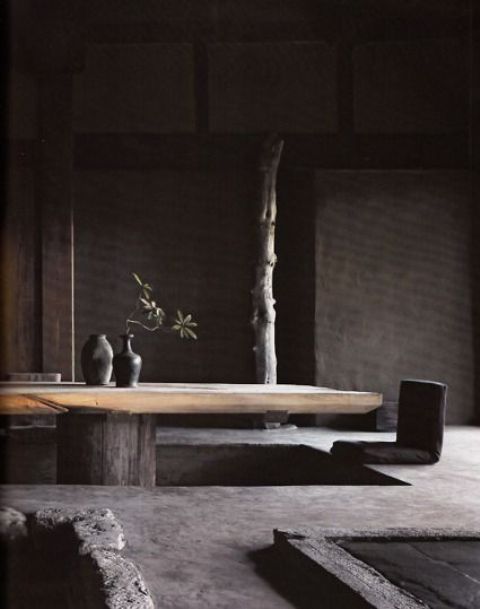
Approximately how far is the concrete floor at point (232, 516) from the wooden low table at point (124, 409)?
368 mm

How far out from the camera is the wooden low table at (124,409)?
17.0 feet

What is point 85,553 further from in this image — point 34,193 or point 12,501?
point 34,193

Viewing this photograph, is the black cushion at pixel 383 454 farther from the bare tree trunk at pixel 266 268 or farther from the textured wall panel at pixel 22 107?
the textured wall panel at pixel 22 107

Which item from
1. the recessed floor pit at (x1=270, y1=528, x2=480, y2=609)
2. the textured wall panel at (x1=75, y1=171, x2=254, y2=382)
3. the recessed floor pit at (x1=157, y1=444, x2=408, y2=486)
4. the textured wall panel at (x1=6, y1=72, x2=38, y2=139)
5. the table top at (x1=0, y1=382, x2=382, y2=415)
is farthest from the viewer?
the textured wall panel at (x1=75, y1=171, x2=254, y2=382)

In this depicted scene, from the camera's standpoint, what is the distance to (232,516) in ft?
14.9

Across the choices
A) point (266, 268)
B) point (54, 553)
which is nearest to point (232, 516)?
point (54, 553)

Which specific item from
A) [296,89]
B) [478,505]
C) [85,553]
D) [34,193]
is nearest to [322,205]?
[296,89]

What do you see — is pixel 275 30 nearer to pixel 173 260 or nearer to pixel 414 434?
pixel 173 260

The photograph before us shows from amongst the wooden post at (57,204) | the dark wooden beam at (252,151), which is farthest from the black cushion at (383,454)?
the dark wooden beam at (252,151)

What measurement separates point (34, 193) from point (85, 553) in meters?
5.98

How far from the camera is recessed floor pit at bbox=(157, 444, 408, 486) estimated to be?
7250mm

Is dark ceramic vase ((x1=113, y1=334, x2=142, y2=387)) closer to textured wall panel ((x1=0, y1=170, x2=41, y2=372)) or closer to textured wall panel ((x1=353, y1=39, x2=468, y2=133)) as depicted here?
textured wall panel ((x1=0, y1=170, x2=41, y2=372))

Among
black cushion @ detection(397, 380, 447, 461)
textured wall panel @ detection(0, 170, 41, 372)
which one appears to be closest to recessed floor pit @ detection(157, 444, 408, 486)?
black cushion @ detection(397, 380, 447, 461)

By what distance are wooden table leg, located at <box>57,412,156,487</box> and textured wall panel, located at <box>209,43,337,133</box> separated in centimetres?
438
